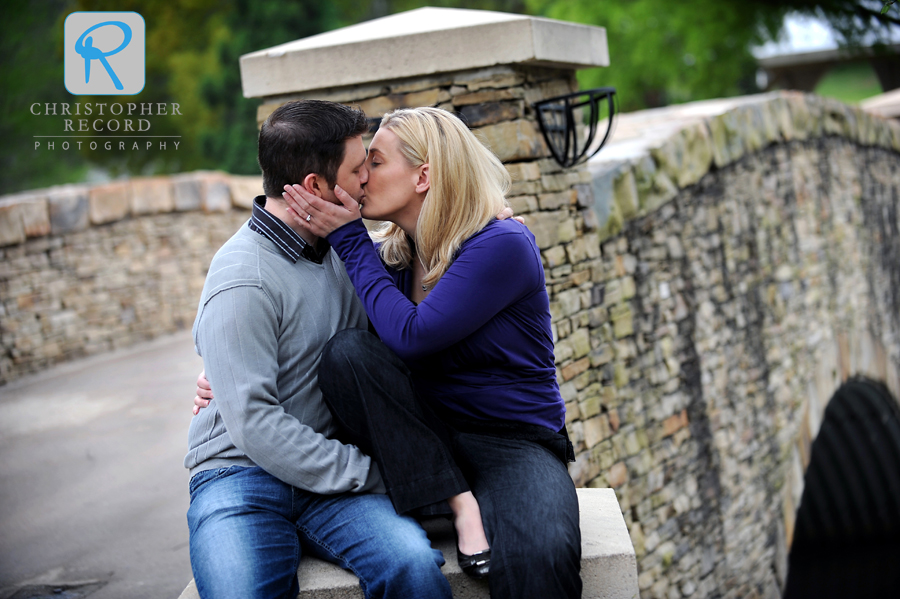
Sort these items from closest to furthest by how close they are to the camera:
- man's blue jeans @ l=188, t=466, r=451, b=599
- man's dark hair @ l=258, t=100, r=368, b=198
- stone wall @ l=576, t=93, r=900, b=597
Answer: man's blue jeans @ l=188, t=466, r=451, b=599, man's dark hair @ l=258, t=100, r=368, b=198, stone wall @ l=576, t=93, r=900, b=597

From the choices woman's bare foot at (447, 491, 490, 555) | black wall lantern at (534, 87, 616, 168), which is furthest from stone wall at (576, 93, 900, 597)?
woman's bare foot at (447, 491, 490, 555)

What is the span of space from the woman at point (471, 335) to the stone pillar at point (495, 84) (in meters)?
1.02

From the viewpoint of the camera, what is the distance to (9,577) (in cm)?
310

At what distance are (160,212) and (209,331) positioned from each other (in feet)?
20.7

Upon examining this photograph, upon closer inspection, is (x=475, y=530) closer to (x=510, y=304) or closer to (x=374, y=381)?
(x=374, y=381)

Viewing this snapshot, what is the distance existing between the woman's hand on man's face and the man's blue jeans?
63 cm

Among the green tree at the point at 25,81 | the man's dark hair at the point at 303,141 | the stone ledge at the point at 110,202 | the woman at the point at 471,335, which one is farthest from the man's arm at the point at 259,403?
the green tree at the point at 25,81

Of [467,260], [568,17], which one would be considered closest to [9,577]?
[467,260]

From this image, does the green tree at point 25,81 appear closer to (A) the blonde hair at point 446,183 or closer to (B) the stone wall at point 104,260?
(B) the stone wall at point 104,260

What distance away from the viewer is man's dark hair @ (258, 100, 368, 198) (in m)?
1.84

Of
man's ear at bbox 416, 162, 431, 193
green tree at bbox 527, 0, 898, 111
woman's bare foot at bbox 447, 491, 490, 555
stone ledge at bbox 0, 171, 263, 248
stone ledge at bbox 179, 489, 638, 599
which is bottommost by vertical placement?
stone ledge at bbox 179, 489, 638, 599

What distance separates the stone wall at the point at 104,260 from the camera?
20.0 feet

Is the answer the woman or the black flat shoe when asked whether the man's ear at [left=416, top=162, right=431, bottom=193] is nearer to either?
the woman

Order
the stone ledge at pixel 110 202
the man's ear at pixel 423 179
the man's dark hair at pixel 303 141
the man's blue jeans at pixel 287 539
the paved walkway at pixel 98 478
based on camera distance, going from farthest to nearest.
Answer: the stone ledge at pixel 110 202, the paved walkway at pixel 98 478, the man's ear at pixel 423 179, the man's dark hair at pixel 303 141, the man's blue jeans at pixel 287 539
